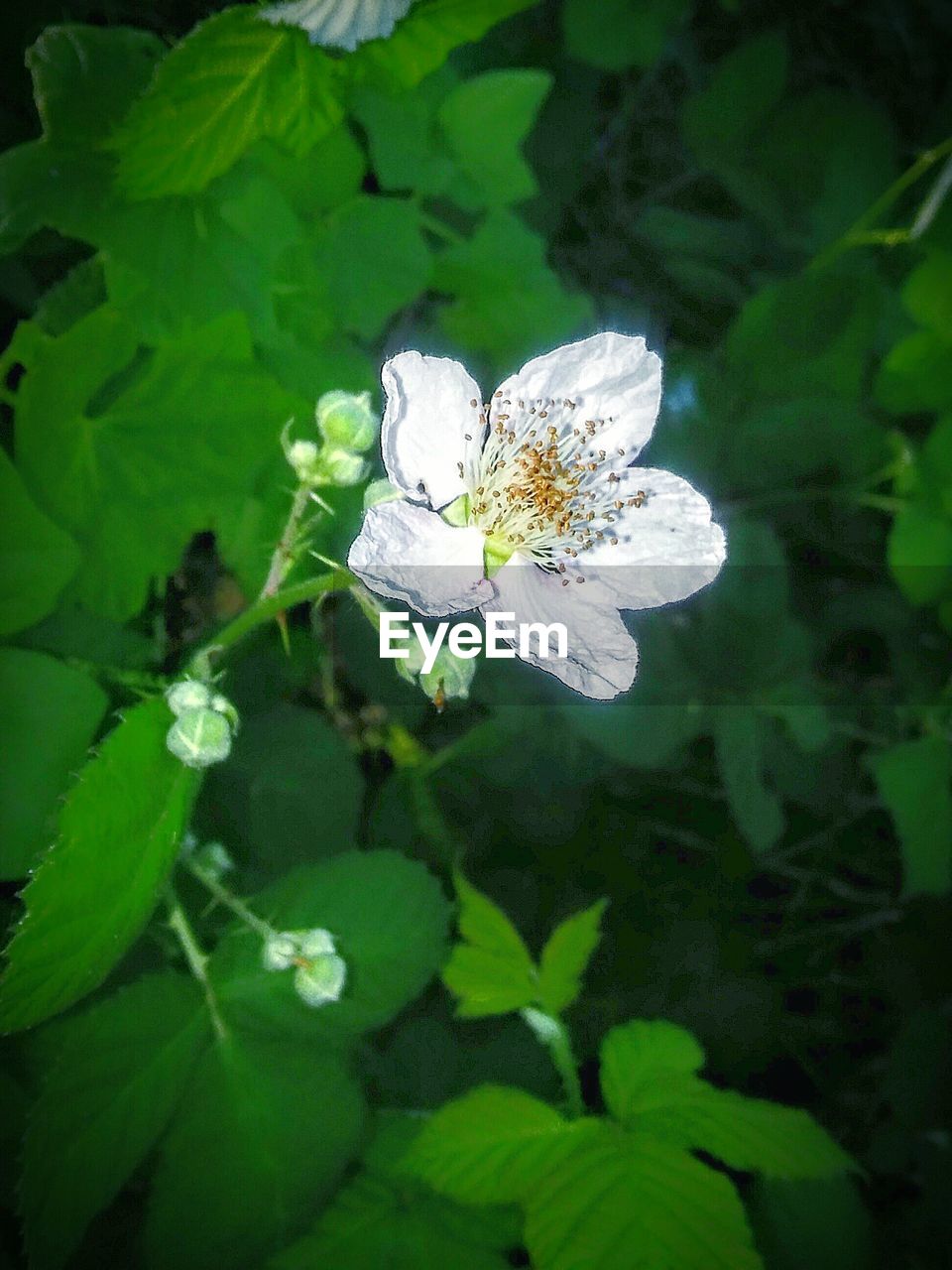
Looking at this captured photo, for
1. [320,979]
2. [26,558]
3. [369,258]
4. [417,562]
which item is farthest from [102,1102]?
[369,258]

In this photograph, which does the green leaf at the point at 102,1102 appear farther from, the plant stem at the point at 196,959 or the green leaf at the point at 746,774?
the green leaf at the point at 746,774

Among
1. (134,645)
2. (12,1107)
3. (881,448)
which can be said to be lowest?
(12,1107)

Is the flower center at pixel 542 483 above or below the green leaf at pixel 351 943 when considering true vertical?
above

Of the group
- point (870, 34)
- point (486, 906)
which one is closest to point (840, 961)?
point (486, 906)

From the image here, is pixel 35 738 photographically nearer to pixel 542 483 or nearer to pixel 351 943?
pixel 351 943

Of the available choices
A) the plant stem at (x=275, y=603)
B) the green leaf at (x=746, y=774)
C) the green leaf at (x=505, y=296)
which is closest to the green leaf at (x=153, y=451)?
the plant stem at (x=275, y=603)

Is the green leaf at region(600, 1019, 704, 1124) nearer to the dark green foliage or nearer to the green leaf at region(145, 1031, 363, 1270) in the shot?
the dark green foliage

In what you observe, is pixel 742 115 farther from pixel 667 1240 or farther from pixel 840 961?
pixel 667 1240

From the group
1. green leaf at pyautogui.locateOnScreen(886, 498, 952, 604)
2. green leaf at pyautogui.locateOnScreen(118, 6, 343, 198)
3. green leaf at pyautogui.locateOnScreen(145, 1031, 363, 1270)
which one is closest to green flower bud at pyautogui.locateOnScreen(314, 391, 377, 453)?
green leaf at pyautogui.locateOnScreen(118, 6, 343, 198)
